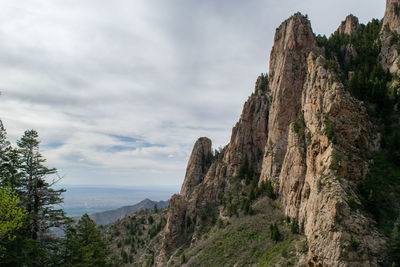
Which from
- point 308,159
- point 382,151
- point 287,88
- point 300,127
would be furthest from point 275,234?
point 287,88

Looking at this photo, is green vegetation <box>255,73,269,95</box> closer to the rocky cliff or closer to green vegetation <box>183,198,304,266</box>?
the rocky cliff

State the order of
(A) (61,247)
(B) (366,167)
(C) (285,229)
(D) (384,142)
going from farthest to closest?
(C) (285,229) < (D) (384,142) < (B) (366,167) < (A) (61,247)

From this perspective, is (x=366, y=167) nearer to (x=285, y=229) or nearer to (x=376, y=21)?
(x=285, y=229)

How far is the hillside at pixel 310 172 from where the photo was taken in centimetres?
2881

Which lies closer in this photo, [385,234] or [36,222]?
[36,222]

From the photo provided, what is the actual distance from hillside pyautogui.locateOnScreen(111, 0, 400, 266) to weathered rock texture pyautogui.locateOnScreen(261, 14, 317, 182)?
1.17 feet

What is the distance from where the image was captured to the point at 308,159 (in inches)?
1690

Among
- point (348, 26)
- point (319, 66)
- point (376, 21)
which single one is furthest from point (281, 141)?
point (348, 26)

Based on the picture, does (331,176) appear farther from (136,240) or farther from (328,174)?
(136,240)

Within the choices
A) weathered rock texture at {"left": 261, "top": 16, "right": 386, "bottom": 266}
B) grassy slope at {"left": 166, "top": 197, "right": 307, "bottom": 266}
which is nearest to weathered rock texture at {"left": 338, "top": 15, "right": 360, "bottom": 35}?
weathered rock texture at {"left": 261, "top": 16, "right": 386, "bottom": 266}

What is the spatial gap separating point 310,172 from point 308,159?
8.45 feet

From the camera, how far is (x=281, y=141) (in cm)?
7169

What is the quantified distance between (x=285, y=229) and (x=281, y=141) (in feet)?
99.5

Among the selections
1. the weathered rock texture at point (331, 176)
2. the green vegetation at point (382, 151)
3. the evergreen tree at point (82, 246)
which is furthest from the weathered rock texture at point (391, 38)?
the evergreen tree at point (82, 246)
